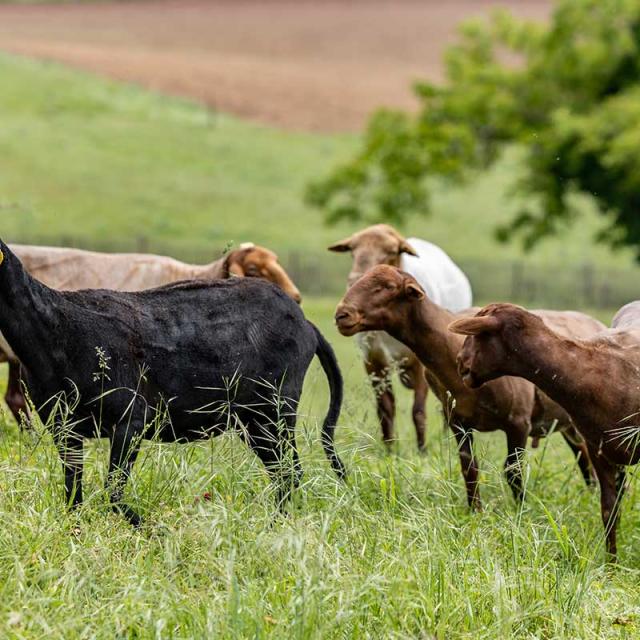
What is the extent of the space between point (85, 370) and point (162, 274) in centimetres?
370

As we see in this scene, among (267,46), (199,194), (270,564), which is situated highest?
(270,564)

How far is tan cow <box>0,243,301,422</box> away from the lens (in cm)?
995

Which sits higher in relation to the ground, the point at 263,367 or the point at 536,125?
the point at 263,367

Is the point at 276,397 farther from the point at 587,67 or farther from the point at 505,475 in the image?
the point at 587,67

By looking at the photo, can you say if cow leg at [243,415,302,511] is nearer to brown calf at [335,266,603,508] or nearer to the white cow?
brown calf at [335,266,603,508]

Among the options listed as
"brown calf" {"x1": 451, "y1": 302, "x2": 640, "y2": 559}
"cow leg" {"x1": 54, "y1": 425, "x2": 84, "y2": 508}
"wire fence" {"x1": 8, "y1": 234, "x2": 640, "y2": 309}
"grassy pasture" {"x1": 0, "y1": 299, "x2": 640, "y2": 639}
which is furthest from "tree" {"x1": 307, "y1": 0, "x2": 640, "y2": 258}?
"cow leg" {"x1": 54, "y1": 425, "x2": 84, "y2": 508}

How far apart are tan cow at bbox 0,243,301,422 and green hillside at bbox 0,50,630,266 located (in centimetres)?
2359

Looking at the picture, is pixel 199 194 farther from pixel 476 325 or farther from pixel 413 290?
pixel 476 325

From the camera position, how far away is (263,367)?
730 centimetres

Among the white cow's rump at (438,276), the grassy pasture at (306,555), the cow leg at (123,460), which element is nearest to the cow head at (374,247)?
the white cow's rump at (438,276)

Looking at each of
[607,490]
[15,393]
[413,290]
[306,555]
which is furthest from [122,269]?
[306,555]

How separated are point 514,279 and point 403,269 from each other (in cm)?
2783

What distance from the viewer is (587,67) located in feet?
97.4

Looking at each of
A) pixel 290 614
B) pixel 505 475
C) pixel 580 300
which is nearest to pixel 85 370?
pixel 290 614
